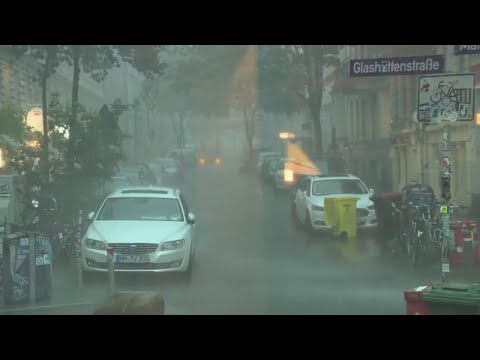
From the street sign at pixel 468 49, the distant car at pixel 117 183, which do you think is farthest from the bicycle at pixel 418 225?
the distant car at pixel 117 183

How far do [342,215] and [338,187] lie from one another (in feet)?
6.70

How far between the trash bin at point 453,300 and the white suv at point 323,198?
415 inches

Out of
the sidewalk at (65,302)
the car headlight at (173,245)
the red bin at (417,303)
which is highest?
the car headlight at (173,245)

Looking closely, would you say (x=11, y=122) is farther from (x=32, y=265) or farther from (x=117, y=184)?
(x=32, y=265)

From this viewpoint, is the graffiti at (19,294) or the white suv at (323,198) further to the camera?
the white suv at (323,198)

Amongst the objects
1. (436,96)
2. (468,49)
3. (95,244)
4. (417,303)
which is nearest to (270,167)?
(95,244)

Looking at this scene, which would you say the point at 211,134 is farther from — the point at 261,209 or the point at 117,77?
the point at 261,209

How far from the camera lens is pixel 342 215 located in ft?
59.8

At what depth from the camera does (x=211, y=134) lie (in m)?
116

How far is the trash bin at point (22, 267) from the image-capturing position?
34.5ft

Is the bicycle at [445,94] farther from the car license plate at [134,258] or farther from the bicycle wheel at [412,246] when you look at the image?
the car license plate at [134,258]
